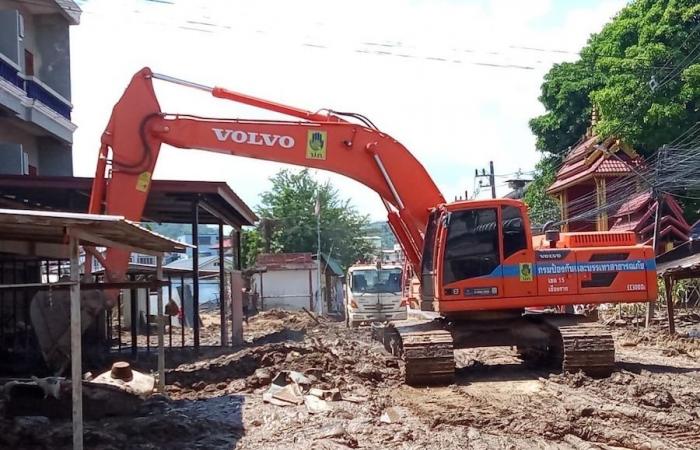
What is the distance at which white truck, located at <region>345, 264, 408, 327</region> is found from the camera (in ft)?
88.4

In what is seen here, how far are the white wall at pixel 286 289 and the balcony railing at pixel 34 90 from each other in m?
21.7

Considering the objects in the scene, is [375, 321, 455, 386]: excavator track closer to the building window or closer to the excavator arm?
the excavator arm

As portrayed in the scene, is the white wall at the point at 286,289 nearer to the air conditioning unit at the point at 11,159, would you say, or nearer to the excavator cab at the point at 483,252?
the air conditioning unit at the point at 11,159

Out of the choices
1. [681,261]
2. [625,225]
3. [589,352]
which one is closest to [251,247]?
[625,225]

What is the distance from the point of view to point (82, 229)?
7.40 m

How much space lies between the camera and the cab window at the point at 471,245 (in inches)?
490

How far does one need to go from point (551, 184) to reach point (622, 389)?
101ft

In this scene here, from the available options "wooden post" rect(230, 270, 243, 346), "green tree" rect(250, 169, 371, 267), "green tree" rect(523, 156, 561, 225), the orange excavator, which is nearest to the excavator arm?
the orange excavator

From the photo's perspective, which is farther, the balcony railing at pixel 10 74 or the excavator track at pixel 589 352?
the balcony railing at pixel 10 74

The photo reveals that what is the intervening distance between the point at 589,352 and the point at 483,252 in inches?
82.3

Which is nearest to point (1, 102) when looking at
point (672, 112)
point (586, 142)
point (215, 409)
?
point (215, 409)

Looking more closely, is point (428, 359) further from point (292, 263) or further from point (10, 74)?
point (292, 263)

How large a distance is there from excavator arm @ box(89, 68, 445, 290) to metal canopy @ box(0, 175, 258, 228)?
3.54 meters

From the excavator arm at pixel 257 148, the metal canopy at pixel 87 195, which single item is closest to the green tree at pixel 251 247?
the metal canopy at pixel 87 195
